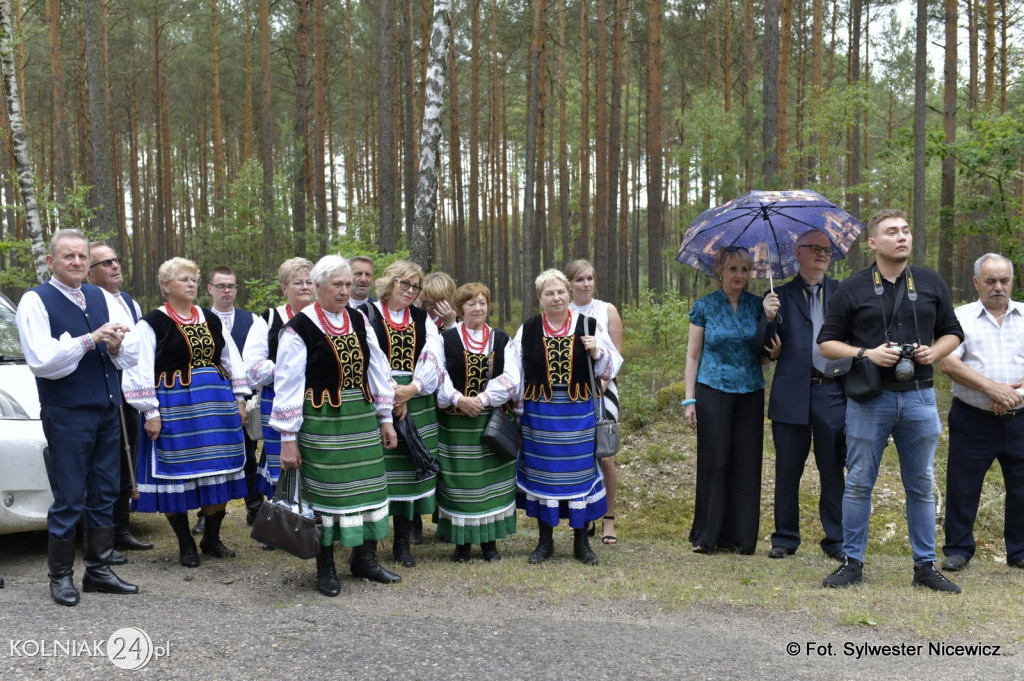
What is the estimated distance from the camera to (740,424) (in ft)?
19.2

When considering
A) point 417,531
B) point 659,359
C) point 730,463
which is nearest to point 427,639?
point 417,531

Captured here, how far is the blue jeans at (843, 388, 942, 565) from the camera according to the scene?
186 inches

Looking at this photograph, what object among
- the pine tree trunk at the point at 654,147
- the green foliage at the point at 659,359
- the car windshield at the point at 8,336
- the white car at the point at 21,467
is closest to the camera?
the white car at the point at 21,467

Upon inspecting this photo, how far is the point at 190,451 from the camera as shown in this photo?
541 cm

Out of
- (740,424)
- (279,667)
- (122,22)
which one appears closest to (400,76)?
(122,22)

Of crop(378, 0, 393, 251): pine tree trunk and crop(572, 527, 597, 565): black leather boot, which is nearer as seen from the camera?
crop(572, 527, 597, 565): black leather boot

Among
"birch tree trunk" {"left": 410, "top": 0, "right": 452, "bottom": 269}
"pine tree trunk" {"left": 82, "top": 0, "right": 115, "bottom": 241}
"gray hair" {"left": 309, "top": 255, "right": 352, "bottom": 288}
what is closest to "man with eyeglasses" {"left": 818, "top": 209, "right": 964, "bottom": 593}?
"gray hair" {"left": 309, "top": 255, "right": 352, "bottom": 288}

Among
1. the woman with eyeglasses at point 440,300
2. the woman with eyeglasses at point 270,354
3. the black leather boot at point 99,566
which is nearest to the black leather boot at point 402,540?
the woman with eyeglasses at point 270,354

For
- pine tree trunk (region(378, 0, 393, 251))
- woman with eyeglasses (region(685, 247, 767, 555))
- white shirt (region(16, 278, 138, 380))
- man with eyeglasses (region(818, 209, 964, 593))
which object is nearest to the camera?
white shirt (region(16, 278, 138, 380))

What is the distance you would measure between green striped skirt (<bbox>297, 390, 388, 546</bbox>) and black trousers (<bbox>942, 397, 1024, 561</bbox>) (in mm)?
3855

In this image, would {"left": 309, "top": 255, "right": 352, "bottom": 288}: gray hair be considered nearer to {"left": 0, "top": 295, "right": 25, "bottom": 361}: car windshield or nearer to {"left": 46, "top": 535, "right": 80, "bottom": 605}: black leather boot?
{"left": 46, "top": 535, "right": 80, "bottom": 605}: black leather boot

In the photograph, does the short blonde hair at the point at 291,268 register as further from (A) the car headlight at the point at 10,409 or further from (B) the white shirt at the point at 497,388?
(A) the car headlight at the point at 10,409

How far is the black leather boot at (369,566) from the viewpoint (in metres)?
5.16

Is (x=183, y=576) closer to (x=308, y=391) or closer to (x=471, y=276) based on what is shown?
(x=308, y=391)
